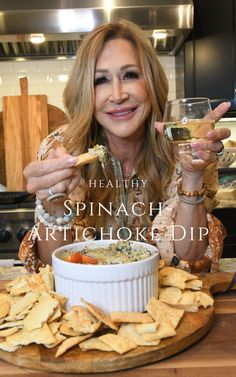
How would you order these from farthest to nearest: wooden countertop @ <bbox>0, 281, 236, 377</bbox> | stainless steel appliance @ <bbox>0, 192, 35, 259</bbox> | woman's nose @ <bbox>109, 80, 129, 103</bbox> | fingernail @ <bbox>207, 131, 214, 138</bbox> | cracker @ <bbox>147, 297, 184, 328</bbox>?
stainless steel appliance @ <bbox>0, 192, 35, 259</bbox> → woman's nose @ <bbox>109, 80, 129, 103</bbox> → fingernail @ <bbox>207, 131, 214, 138</bbox> → cracker @ <bbox>147, 297, 184, 328</bbox> → wooden countertop @ <bbox>0, 281, 236, 377</bbox>

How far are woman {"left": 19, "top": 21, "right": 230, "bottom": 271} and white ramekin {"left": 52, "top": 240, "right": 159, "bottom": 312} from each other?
0.30 m

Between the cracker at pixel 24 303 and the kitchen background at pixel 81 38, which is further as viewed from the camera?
the kitchen background at pixel 81 38

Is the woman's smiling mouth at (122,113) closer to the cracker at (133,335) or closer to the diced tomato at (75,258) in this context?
the diced tomato at (75,258)

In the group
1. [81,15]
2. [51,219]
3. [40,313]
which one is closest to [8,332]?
[40,313]

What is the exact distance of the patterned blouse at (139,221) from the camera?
1296 millimetres

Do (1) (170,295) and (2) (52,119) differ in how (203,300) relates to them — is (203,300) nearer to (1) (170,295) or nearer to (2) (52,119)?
(1) (170,295)

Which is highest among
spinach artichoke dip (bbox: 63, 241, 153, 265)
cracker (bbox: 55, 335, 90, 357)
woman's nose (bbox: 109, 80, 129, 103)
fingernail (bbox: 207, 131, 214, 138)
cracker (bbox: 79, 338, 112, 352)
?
woman's nose (bbox: 109, 80, 129, 103)

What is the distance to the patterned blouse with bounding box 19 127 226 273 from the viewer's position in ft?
4.25

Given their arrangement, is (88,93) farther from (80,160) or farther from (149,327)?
(149,327)

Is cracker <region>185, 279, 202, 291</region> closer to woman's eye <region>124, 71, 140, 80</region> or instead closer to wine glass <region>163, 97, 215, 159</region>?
wine glass <region>163, 97, 215, 159</region>

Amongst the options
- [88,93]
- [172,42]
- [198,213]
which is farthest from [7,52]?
[198,213]

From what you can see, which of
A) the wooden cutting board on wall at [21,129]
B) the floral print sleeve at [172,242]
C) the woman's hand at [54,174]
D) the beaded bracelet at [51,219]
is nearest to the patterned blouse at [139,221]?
the floral print sleeve at [172,242]

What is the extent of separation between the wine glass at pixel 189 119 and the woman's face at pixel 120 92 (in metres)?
0.32

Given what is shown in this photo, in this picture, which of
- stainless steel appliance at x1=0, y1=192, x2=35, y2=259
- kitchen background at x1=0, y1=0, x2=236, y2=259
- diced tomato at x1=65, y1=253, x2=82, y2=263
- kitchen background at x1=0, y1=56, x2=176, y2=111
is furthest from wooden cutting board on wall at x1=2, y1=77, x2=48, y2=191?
diced tomato at x1=65, y1=253, x2=82, y2=263
